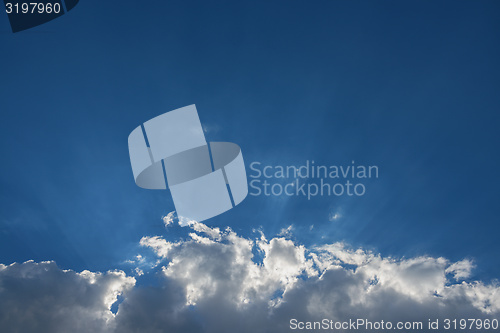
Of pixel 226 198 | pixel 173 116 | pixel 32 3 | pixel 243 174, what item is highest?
pixel 32 3

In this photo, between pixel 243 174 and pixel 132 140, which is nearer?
pixel 132 140

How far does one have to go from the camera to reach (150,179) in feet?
117

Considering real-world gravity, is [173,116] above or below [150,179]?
above

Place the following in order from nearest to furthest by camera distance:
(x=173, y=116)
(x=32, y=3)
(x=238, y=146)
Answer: (x=32, y=3) < (x=173, y=116) < (x=238, y=146)

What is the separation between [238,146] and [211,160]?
367cm

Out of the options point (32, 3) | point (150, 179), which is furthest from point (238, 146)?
point (32, 3)

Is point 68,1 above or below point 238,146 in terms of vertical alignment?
above

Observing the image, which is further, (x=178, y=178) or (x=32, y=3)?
(x=178, y=178)

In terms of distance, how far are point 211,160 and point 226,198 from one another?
16.3 feet

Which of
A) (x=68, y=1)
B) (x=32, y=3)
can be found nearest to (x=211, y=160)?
(x=68, y=1)

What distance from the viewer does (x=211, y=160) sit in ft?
118

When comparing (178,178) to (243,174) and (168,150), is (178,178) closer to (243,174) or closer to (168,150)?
(168,150)

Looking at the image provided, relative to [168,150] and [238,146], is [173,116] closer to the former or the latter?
[168,150]

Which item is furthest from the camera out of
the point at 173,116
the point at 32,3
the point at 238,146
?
the point at 238,146
